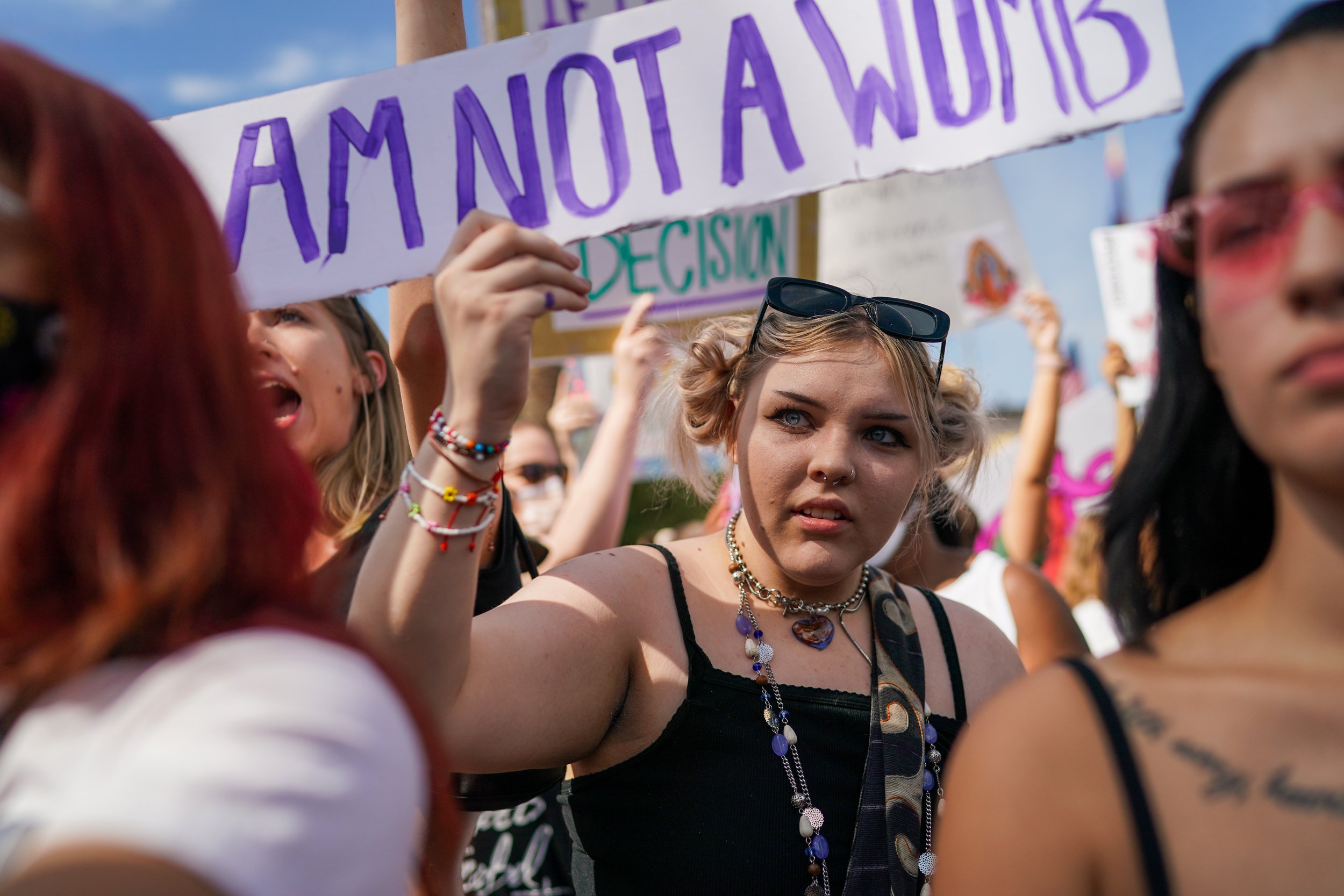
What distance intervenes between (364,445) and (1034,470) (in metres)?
2.25

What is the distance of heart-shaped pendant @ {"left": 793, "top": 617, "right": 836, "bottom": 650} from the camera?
6.77ft

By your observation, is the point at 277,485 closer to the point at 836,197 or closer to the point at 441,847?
the point at 441,847

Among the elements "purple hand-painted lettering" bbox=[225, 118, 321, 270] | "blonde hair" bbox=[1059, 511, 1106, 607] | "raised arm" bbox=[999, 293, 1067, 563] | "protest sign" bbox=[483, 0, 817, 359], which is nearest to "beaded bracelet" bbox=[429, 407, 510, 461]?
"purple hand-painted lettering" bbox=[225, 118, 321, 270]

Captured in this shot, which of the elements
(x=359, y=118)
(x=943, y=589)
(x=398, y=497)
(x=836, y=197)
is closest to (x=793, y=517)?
(x=398, y=497)

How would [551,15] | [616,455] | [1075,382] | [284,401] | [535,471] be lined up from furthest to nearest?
[1075,382] → [535,471] → [551,15] → [616,455] → [284,401]

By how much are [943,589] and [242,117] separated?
283 cm

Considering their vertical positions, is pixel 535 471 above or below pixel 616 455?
below

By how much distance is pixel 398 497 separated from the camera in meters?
1.36

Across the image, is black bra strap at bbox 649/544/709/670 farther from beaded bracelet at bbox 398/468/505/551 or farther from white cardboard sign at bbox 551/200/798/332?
white cardboard sign at bbox 551/200/798/332

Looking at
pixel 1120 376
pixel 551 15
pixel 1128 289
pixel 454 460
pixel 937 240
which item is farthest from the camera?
pixel 937 240

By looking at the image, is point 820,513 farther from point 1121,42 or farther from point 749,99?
point 1121,42

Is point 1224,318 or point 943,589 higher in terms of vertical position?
point 1224,318

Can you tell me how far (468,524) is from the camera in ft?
4.40

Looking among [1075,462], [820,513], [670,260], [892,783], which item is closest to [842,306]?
[820,513]
